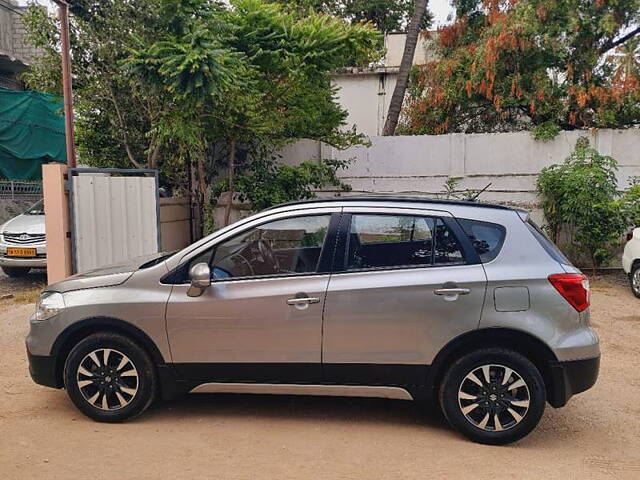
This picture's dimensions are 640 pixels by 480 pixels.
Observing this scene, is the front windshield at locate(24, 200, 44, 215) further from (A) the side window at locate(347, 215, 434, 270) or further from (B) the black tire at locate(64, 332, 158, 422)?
(A) the side window at locate(347, 215, 434, 270)

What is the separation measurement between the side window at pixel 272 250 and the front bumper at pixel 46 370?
1.31m

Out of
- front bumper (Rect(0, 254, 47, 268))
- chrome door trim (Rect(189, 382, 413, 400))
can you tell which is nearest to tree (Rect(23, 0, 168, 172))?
front bumper (Rect(0, 254, 47, 268))

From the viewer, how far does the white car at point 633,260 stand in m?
8.11

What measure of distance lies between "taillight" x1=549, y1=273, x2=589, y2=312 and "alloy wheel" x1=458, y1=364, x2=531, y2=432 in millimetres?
611

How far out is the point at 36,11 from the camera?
29.6 feet

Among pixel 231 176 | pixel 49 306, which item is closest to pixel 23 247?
pixel 231 176

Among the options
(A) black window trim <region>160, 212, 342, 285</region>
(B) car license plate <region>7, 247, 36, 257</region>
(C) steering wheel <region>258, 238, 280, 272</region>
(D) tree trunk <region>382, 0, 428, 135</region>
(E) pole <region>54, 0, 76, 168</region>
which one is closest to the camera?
(A) black window trim <region>160, 212, 342, 285</region>

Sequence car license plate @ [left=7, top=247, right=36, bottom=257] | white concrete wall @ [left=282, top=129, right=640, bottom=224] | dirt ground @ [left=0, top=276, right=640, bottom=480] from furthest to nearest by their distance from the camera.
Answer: white concrete wall @ [left=282, top=129, right=640, bottom=224] → car license plate @ [left=7, top=247, right=36, bottom=257] → dirt ground @ [left=0, top=276, right=640, bottom=480]

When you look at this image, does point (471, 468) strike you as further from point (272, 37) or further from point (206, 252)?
point (272, 37)

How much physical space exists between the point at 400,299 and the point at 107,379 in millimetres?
2212

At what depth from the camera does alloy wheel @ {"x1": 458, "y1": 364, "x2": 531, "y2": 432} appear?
3695mm

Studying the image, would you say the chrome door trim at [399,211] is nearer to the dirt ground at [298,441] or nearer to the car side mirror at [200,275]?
the car side mirror at [200,275]

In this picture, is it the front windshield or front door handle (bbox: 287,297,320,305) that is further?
the front windshield

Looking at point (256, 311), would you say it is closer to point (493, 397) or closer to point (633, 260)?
point (493, 397)
